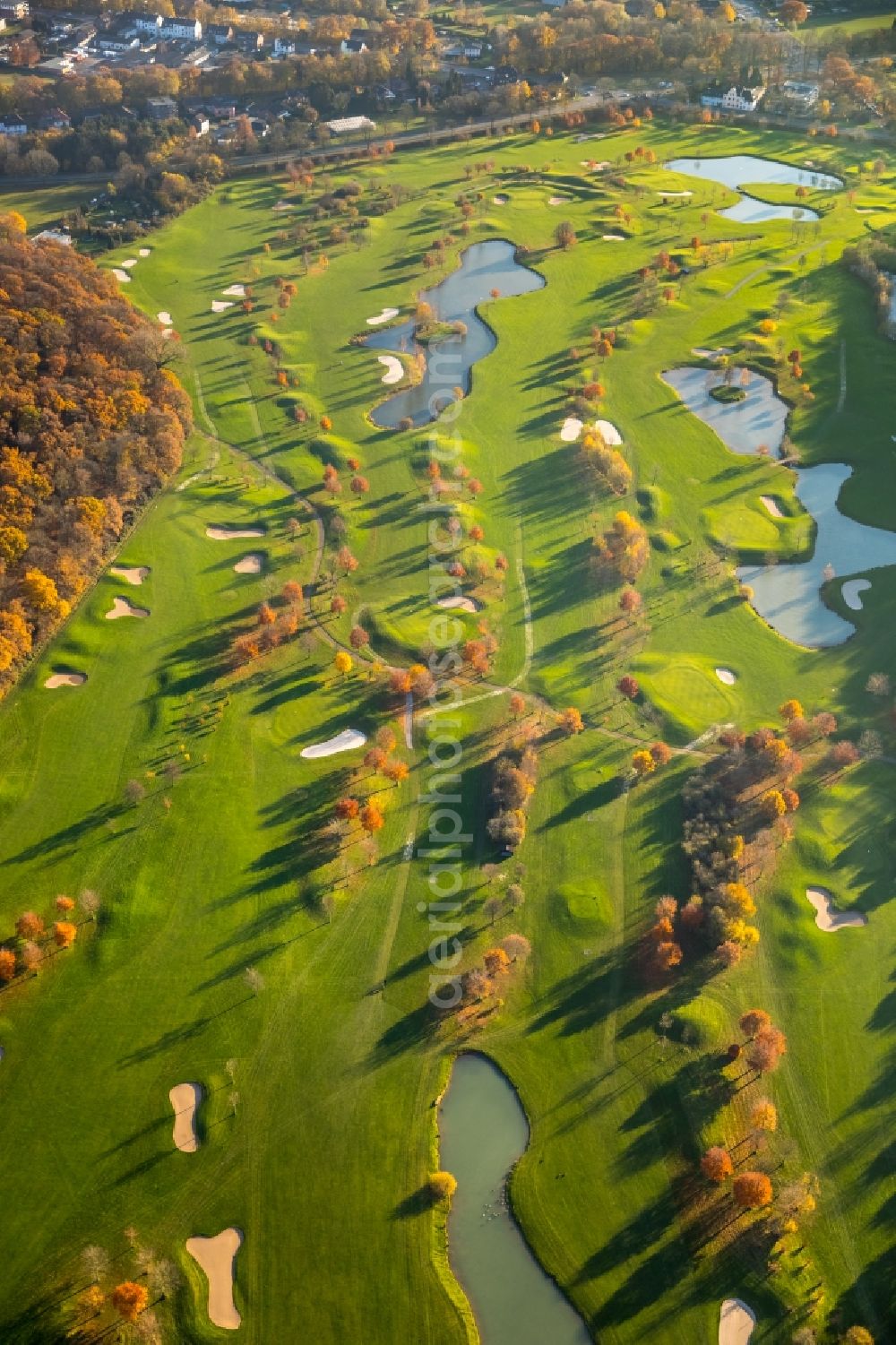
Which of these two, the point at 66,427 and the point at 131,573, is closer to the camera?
the point at 131,573

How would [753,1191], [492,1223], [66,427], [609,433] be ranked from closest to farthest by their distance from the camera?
[753,1191], [492,1223], [66,427], [609,433]

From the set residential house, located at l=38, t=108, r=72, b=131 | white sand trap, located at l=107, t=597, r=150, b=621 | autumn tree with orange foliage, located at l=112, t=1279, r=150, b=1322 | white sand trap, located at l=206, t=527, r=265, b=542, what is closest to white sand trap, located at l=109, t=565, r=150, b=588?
white sand trap, located at l=107, t=597, r=150, b=621

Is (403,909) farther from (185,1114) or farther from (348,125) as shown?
(348,125)

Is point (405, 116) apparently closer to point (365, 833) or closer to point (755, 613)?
point (755, 613)

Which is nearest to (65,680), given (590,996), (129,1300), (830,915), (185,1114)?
(185,1114)

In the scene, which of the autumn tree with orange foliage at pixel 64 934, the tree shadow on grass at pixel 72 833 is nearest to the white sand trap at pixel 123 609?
the tree shadow on grass at pixel 72 833

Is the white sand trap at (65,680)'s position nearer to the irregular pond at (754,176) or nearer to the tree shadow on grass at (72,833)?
the tree shadow on grass at (72,833)
